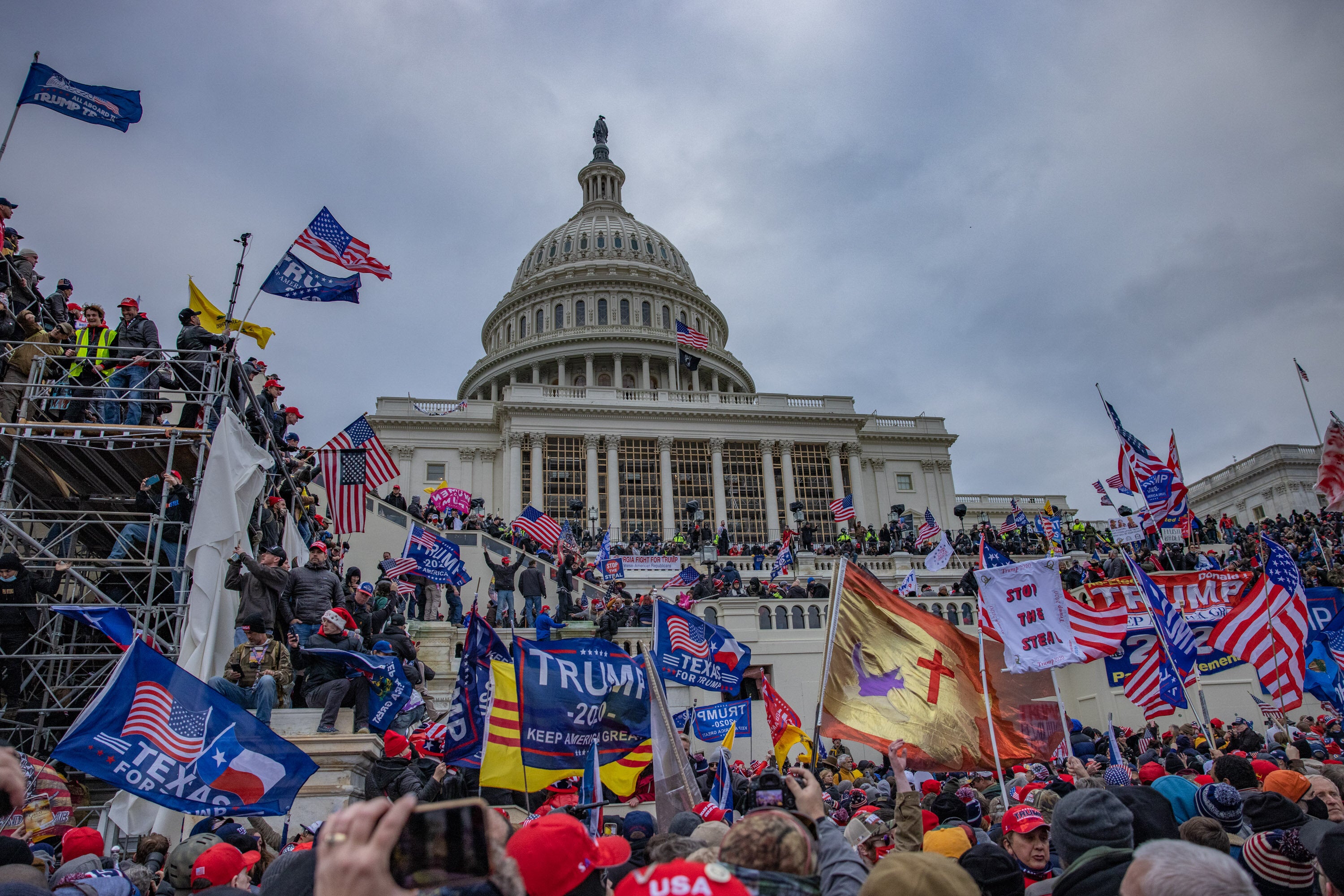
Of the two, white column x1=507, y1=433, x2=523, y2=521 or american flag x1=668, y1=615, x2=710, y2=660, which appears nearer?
american flag x1=668, y1=615, x2=710, y2=660


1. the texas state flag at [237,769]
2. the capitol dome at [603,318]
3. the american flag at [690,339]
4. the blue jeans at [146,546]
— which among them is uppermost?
the capitol dome at [603,318]

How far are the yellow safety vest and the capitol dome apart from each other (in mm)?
48546

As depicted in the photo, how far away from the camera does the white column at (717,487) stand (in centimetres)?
5028

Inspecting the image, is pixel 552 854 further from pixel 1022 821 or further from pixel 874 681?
pixel 874 681

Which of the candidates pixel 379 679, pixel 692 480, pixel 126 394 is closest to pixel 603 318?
pixel 692 480

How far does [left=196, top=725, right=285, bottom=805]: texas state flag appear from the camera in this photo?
596 centimetres

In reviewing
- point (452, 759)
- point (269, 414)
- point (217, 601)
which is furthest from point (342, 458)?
point (452, 759)

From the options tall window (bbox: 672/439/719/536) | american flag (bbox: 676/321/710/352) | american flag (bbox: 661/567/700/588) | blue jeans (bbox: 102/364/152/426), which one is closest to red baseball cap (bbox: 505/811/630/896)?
blue jeans (bbox: 102/364/152/426)

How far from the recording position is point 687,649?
1240 cm

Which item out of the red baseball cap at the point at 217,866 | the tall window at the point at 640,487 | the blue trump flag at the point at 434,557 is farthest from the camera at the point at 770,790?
the tall window at the point at 640,487

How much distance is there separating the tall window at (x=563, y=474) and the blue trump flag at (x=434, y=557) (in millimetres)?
29454

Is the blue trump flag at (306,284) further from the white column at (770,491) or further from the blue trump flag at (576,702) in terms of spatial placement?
the white column at (770,491)

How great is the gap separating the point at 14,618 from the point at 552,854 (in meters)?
8.26

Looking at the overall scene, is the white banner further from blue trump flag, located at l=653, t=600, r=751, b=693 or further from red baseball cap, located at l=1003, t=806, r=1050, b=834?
red baseball cap, located at l=1003, t=806, r=1050, b=834
